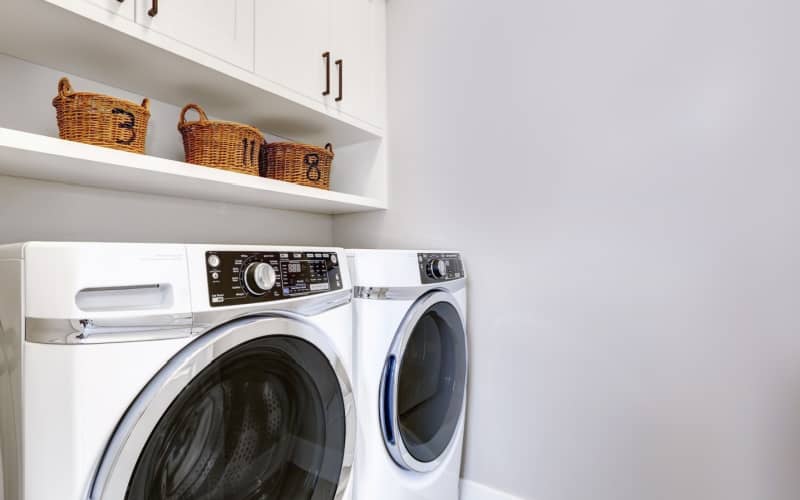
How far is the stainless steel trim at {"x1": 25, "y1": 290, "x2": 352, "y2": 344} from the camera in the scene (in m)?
0.59

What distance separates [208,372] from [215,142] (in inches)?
30.5

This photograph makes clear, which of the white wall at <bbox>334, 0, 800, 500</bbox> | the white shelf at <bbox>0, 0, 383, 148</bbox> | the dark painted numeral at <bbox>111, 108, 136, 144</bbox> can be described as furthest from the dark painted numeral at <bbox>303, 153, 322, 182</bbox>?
the dark painted numeral at <bbox>111, 108, 136, 144</bbox>

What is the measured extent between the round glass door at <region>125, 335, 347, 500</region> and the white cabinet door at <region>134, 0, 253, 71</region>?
90 cm

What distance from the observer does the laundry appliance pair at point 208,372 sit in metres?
0.60

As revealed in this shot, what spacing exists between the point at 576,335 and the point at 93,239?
166 cm

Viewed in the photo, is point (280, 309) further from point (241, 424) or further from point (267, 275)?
point (241, 424)

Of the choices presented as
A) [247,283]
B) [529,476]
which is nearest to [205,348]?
[247,283]

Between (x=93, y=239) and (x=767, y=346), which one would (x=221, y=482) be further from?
(x=767, y=346)

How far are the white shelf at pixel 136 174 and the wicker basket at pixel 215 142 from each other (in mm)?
43

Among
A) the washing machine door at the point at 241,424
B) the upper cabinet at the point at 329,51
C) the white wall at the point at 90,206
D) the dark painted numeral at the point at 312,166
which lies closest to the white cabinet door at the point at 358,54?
the upper cabinet at the point at 329,51

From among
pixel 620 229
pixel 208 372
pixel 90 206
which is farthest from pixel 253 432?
pixel 620 229

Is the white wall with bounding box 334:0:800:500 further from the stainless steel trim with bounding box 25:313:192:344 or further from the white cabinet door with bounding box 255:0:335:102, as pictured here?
the stainless steel trim with bounding box 25:313:192:344

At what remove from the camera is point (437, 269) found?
1404 millimetres

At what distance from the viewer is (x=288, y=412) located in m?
0.94
